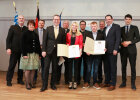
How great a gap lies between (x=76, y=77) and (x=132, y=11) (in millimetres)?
2996

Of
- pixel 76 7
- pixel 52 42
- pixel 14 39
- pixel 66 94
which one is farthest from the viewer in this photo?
pixel 76 7

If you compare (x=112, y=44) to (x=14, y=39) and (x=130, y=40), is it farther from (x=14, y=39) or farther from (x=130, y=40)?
(x=14, y=39)

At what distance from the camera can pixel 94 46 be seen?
343 centimetres

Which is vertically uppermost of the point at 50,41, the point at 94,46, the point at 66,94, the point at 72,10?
the point at 72,10

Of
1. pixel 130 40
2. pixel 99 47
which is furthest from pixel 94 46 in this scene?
pixel 130 40

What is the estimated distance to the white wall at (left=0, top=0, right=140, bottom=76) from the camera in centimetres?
500

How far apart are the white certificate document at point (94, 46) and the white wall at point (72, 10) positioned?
193 centimetres

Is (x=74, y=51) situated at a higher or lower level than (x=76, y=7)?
lower

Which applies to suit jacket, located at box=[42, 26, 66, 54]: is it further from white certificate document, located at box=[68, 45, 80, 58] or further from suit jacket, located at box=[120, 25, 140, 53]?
suit jacket, located at box=[120, 25, 140, 53]

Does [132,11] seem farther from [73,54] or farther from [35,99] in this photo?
[35,99]

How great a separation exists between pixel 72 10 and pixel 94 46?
7.34 ft

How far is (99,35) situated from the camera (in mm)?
3494

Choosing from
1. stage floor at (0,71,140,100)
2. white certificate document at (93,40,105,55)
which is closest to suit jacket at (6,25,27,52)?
stage floor at (0,71,140,100)

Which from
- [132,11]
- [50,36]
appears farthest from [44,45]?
[132,11]
